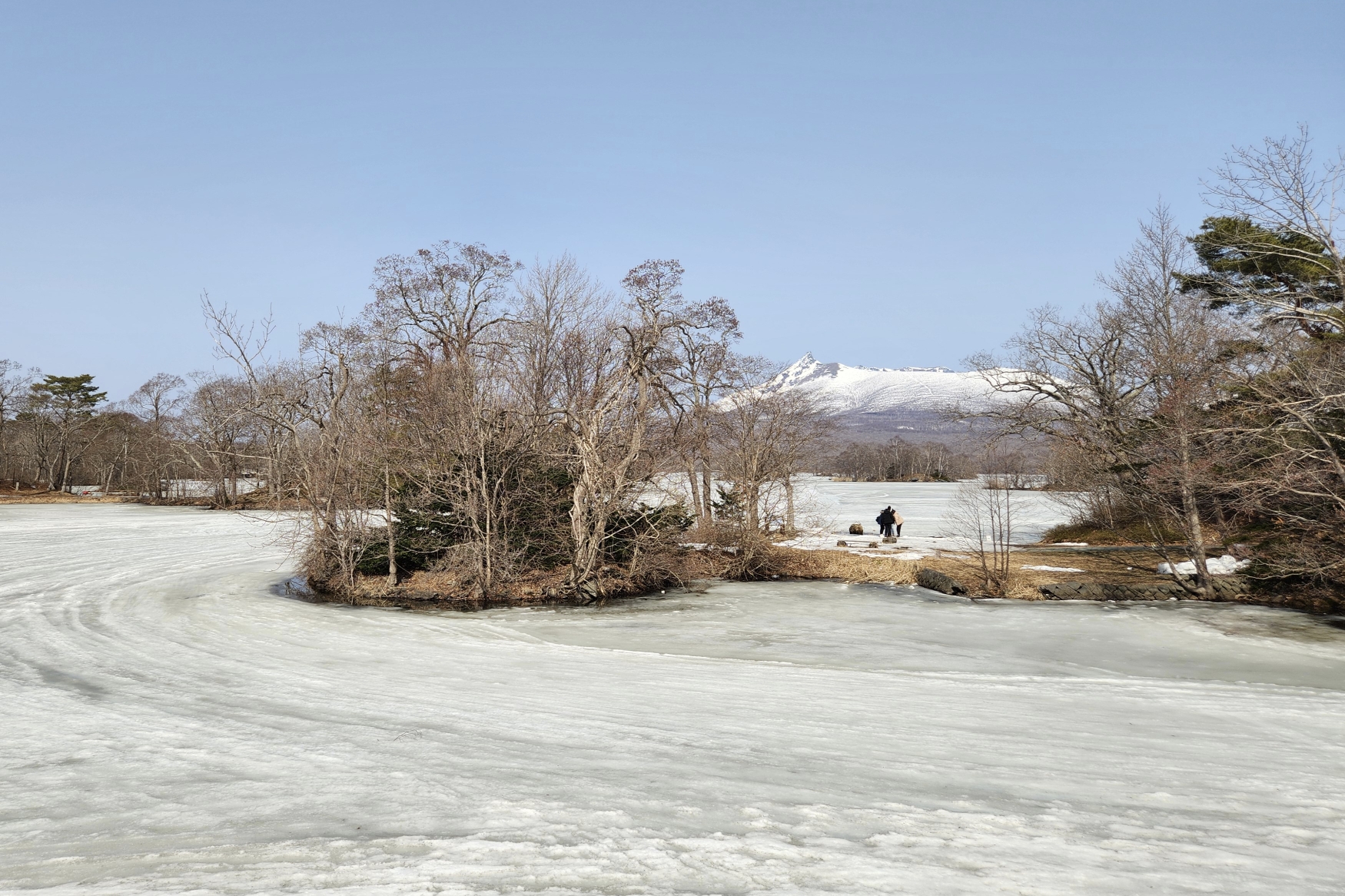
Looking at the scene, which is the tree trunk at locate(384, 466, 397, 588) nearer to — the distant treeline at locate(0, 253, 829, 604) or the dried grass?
the distant treeline at locate(0, 253, 829, 604)

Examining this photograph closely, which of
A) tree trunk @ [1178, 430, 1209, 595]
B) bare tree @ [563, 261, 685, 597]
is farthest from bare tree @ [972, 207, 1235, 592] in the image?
bare tree @ [563, 261, 685, 597]

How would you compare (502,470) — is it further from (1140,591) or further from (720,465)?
(1140,591)

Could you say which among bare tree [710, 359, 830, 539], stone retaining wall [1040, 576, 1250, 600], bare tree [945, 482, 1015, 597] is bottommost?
stone retaining wall [1040, 576, 1250, 600]

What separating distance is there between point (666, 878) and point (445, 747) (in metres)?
3.68

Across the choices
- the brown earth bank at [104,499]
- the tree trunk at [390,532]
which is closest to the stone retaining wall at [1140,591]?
Result: the tree trunk at [390,532]

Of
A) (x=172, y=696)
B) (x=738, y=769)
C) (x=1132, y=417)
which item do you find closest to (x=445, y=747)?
(x=738, y=769)

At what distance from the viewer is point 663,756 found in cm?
751

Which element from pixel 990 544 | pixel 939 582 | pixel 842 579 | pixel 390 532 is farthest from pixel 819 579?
pixel 390 532

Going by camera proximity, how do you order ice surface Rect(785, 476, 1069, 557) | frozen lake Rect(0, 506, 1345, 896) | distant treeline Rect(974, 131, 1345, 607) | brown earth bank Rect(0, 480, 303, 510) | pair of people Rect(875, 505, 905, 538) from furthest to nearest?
brown earth bank Rect(0, 480, 303, 510) < pair of people Rect(875, 505, 905, 538) < ice surface Rect(785, 476, 1069, 557) < distant treeline Rect(974, 131, 1345, 607) < frozen lake Rect(0, 506, 1345, 896)

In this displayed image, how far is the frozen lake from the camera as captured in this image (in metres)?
4.92

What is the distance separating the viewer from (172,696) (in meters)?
9.85

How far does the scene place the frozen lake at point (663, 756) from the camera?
16.1 feet

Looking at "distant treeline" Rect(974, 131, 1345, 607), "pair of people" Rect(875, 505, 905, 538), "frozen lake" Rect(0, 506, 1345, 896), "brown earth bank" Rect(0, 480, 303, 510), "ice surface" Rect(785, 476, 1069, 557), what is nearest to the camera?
"frozen lake" Rect(0, 506, 1345, 896)

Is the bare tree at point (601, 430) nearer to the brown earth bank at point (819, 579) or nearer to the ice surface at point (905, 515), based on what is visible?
the brown earth bank at point (819, 579)
